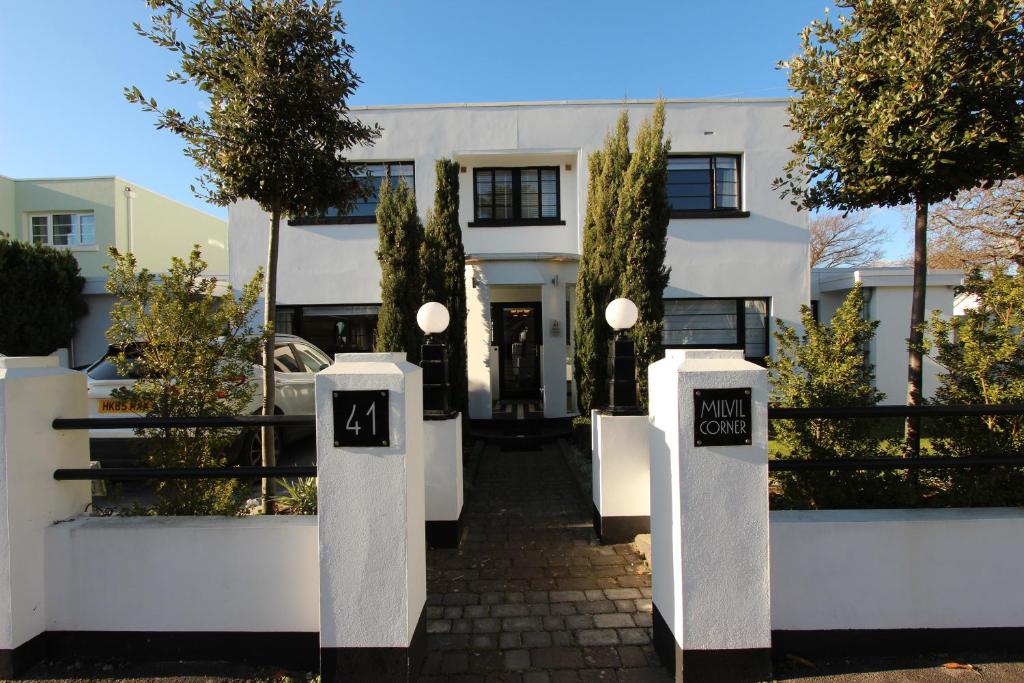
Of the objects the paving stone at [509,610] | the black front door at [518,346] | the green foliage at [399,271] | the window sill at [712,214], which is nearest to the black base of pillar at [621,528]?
the paving stone at [509,610]

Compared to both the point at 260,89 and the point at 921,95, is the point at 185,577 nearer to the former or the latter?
the point at 260,89

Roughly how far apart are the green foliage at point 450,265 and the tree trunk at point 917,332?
5483 millimetres

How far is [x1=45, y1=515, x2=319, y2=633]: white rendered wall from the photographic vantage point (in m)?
2.60

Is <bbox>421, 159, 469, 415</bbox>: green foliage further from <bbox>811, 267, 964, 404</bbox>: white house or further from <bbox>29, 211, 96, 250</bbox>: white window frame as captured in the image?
<bbox>29, 211, 96, 250</bbox>: white window frame

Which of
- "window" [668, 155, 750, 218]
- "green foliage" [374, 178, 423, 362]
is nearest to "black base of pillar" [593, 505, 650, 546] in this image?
"green foliage" [374, 178, 423, 362]

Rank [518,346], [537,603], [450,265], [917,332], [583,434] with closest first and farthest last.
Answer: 1. [537,603]
2. [917,332]
3. [583,434]
4. [450,265]
5. [518,346]

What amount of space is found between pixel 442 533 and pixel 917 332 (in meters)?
3.89

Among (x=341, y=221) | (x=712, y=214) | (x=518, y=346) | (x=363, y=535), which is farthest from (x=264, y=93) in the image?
(x=712, y=214)

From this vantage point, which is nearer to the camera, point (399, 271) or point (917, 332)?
point (917, 332)

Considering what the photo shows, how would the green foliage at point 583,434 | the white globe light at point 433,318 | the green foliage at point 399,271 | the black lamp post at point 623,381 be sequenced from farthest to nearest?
the green foliage at point 399,271 < the green foliage at point 583,434 < the white globe light at point 433,318 < the black lamp post at point 623,381

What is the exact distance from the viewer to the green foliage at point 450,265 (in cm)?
775

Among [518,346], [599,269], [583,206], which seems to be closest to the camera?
[599,269]

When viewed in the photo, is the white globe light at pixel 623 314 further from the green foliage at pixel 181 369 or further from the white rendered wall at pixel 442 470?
the green foliage at pixel 181 369

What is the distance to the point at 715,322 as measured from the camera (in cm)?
1008
